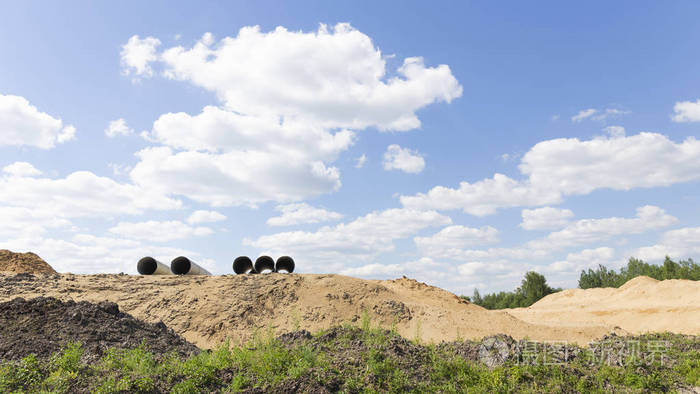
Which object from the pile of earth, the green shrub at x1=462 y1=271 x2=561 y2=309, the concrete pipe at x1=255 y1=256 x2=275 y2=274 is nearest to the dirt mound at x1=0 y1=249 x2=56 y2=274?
the concrete pipe at x1=255 y1=256 x2=275 y2=274

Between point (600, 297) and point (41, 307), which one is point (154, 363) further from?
point (600, 297)

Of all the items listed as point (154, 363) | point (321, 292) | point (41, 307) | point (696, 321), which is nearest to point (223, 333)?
point (321, 292)

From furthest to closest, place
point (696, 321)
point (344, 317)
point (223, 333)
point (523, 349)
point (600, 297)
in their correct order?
point (600, 297), point (696, 321), point (344, 317), point (223, 333), point (523, 349)

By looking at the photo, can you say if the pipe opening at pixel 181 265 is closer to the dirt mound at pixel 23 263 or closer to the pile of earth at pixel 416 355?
the dirt mound at pixel 23 263

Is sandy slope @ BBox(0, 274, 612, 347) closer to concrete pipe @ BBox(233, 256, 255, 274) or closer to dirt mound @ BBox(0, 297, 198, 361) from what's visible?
concrete pipe @ BBox(233, 256, 255, 274)

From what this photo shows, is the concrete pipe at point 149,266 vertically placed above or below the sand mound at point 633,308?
above

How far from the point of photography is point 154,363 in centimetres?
849

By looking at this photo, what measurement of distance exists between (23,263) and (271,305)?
1752 cm

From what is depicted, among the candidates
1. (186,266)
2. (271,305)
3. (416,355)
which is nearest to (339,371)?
(416,355)

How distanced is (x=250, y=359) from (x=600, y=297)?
33.2m

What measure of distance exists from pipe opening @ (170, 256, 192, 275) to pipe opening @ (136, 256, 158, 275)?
0.88m

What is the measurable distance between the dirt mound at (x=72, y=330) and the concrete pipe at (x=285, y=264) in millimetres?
9520

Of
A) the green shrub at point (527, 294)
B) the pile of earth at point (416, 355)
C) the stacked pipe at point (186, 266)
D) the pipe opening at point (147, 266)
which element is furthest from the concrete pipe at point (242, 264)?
the green shrub at point (527, 294)

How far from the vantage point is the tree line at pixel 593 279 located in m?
38.3
